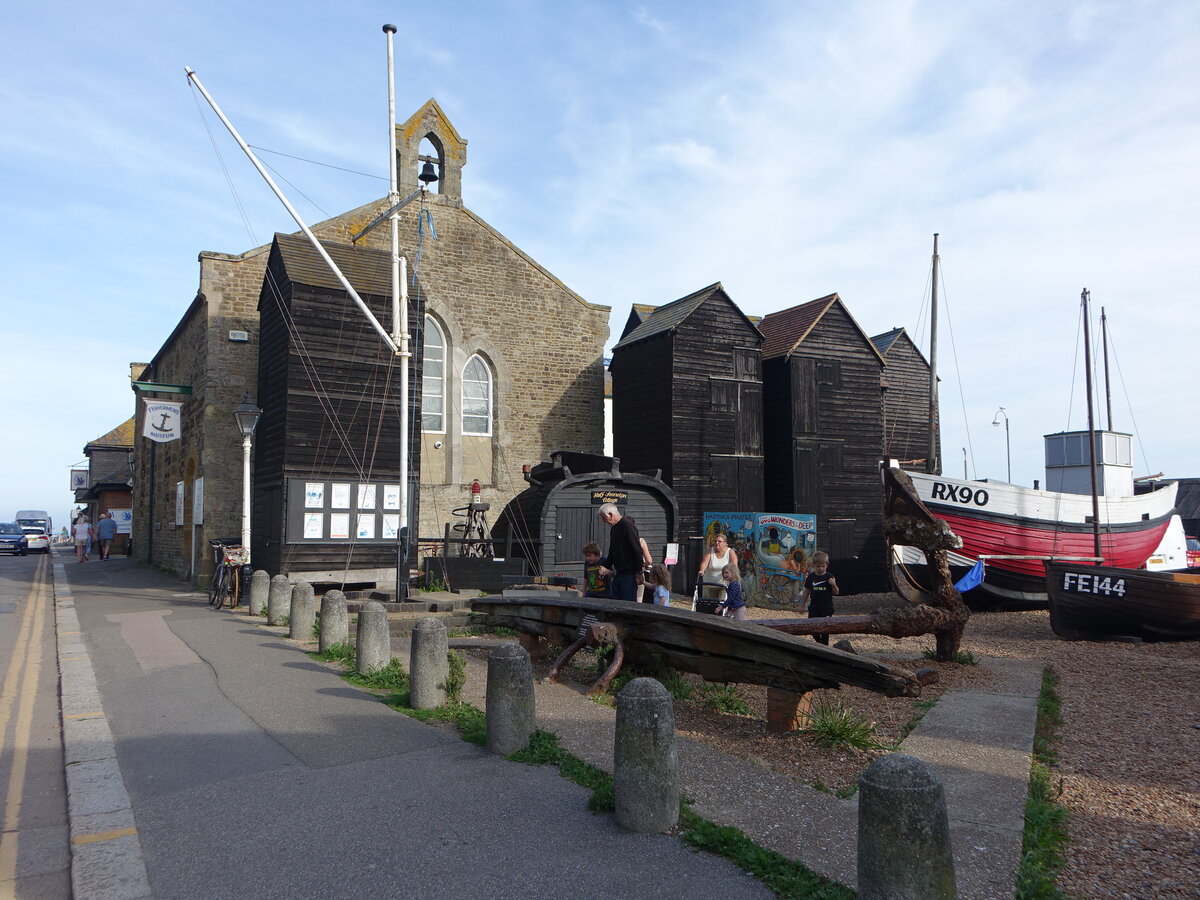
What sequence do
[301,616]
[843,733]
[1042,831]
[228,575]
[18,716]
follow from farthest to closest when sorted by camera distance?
[228,575]
[301,616]
[18,716]
[843,733]
[1042,831]

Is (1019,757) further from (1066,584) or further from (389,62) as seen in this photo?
(389,62)

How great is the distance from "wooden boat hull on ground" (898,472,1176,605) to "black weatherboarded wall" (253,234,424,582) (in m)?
12.8

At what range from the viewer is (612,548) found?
33.8ft

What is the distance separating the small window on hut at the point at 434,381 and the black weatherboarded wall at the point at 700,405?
5.48 metres

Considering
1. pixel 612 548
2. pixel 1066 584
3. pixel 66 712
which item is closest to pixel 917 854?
pixel 612 548

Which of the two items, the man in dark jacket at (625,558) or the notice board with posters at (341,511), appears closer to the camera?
the man in dark jacket at (625,558)

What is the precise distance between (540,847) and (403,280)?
13657 millimetres

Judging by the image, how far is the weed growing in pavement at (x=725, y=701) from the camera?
26.5 feet

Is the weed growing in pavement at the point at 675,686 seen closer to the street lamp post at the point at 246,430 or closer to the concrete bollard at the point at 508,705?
the concrete bollard at the point at 508,705

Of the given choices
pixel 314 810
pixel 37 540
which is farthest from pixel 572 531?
pixel 37 540

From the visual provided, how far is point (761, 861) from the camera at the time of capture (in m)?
4.18

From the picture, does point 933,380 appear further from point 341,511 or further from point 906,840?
point 906,840

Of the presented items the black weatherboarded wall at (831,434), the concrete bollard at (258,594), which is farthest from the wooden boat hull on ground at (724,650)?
the black weatherboarded wall at (831,434)

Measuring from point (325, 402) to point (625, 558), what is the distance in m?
10.3
